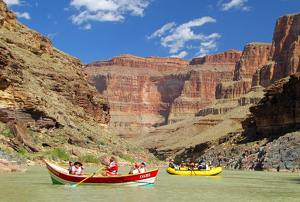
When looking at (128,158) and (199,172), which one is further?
(128,158)

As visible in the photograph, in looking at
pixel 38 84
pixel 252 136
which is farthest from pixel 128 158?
pixel 252 136

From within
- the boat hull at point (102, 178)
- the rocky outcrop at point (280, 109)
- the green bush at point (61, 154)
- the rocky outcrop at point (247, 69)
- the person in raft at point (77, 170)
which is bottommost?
the boat hull at point (102, 178)

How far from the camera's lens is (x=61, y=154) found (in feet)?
135

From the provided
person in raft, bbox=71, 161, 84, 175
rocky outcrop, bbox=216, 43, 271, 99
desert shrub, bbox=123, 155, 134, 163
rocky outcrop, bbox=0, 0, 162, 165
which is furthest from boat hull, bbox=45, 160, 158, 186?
rocky outcrop, bbox=216, 43, 271, 99

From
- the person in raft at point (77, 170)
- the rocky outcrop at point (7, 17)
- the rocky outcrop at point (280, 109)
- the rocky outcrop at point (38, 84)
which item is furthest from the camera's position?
the rocky outcrop at point (280, 109)

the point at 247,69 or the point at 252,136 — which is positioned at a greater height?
the point at 247,69

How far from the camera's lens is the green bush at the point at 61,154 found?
133 feet

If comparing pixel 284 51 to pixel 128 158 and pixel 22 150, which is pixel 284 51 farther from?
pixel 22 150

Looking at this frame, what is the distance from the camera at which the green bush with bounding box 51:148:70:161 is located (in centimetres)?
4048

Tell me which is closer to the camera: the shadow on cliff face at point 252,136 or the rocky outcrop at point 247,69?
the shadow on cliff face at point 252,136

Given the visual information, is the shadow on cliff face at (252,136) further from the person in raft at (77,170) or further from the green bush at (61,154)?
the person in raft at (77,170)

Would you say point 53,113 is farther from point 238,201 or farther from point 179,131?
point 179,131

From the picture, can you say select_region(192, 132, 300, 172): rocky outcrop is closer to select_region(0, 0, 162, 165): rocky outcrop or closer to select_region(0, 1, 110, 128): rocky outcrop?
select_region(0, 0, 162, 165): rocky outcrop

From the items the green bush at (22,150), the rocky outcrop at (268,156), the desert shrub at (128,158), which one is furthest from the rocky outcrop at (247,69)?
the green bush at (22,150)
